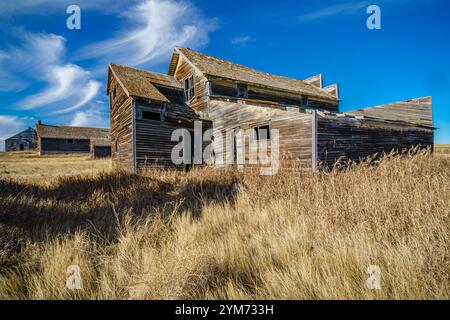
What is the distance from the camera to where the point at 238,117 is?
479 inches

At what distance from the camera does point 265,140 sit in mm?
10508

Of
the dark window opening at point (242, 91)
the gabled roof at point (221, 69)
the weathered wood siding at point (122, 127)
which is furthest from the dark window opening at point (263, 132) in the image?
the weathered wood siding at point (122, 127)

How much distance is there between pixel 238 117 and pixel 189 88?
6101 millimetres

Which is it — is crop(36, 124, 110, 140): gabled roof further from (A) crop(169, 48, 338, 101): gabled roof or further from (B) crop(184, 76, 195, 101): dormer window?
(A) crop(169, 48, 338, 101): gabled roof

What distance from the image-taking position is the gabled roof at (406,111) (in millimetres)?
14096

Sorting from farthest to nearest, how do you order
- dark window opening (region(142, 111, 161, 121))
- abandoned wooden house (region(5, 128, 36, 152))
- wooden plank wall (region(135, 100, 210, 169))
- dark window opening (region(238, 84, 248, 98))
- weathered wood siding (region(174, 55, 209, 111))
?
abandoned wooden house (region(5, 128, 36, 152)), dark window opening (region(238, 84, 248, 98)), weathered wood siding (region(174, 55, 209, 111)), dark window opening (region(142, 111, 161, 121)), wooden plank wall (region(135, 100, 210, 169))

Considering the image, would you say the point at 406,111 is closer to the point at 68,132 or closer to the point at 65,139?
the point at 65,139

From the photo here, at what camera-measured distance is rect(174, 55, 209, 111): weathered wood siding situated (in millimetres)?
14414

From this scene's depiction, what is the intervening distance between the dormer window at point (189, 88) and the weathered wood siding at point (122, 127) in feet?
15.2

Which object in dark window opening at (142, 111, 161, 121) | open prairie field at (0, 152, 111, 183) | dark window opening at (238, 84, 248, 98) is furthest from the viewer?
dark window opening at (238, 84, 248, 98)

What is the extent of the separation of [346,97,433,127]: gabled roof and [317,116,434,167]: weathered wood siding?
3040 mm

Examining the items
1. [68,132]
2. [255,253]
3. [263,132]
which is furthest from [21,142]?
[255,253]

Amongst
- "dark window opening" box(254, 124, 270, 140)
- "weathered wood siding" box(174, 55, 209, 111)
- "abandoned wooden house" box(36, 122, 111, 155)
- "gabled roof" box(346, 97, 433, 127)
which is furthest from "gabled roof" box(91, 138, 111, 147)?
"gabled roof" box(346, 97, 433, 127)
